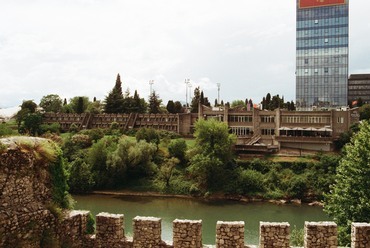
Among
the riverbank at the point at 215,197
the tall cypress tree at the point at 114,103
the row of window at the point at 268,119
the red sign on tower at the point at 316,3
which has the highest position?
the red sign on tower at the point at 316,3

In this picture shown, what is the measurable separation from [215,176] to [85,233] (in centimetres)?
3875

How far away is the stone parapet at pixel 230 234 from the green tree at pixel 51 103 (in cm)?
9551

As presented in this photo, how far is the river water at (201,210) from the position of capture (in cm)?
3450

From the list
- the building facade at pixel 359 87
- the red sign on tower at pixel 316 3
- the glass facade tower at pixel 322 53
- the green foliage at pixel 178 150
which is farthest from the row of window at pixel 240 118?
the building facade at pixel 359 87

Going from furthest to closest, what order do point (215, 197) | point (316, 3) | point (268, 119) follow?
point (316, 3) → point (268, 119) → point (215, 197)

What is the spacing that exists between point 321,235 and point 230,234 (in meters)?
2.14

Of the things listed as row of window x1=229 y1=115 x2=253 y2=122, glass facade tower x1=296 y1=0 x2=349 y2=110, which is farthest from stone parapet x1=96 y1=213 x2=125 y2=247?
glass facade tower x1=296 y1=0 x2=349 y2=110

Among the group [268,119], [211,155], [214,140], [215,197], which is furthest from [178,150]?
[268,119]

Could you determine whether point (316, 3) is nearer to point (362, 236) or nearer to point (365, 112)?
point (365, 112)

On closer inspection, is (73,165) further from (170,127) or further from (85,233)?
(85,233)

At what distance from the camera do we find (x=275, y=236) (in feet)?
28.0

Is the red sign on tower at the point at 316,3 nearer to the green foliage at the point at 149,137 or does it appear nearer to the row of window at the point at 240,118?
the row of window at the point at 240,118

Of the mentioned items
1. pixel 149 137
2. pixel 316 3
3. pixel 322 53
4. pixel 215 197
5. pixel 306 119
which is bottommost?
pixel 215 197

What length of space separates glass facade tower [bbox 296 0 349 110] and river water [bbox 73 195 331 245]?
55238 mm
